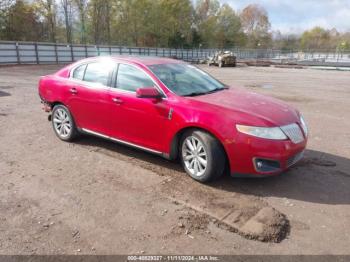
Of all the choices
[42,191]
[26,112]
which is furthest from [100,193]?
[26,112]

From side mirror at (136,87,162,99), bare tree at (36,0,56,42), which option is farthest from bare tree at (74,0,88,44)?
side mirror at (136,87,162,99)

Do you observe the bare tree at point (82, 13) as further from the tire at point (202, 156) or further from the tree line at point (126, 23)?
the tire at point (202, 156)

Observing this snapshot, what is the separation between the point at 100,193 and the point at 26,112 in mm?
5517

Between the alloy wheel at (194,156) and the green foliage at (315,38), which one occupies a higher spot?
the green foliage at (315,38)

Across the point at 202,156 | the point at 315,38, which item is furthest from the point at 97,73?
the point at 315,38

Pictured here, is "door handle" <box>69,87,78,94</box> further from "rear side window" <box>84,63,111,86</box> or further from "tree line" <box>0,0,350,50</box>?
"tree line" <box>0,0,350,50</box>

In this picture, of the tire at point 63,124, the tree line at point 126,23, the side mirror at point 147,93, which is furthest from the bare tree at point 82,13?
the side mirror at point 147,93

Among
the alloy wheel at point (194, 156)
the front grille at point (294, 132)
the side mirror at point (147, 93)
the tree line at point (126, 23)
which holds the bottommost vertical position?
the alloy wheel at point (194, 156)

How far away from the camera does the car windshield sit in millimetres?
4793

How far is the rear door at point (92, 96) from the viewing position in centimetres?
528

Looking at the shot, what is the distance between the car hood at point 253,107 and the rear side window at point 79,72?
88.7 inches

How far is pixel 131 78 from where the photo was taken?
504 centimetres

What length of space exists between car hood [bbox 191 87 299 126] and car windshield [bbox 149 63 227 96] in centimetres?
23

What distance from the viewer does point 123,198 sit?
3.97 m
